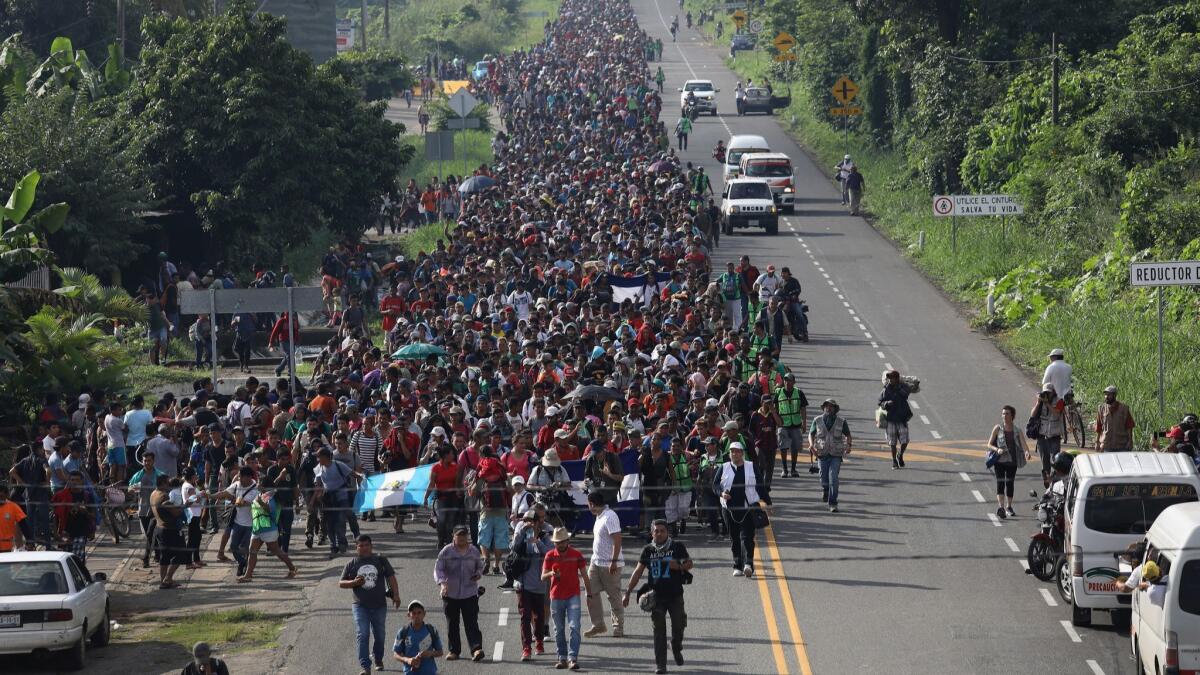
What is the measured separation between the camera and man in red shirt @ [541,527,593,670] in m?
18.1

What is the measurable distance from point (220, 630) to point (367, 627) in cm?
320

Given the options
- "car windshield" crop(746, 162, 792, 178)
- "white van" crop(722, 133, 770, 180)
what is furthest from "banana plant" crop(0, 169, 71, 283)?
"white van" crop(722, 133, 770, 180)

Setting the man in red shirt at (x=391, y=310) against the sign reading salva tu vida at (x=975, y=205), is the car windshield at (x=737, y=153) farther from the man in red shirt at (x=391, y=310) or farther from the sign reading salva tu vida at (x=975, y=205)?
the man in red shirt at (x=391, y=310)

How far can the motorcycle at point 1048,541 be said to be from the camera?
2072 centimetres

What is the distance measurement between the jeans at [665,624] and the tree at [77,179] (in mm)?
24191

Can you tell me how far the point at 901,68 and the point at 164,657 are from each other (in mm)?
40551

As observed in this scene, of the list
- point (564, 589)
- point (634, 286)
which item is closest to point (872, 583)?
point (564, 589)

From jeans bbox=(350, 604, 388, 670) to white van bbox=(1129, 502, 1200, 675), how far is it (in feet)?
23.5

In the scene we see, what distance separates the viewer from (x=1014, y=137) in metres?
47.5

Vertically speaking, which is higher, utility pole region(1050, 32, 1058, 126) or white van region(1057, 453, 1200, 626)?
utility pole region(1050, 32, 1058, 126)

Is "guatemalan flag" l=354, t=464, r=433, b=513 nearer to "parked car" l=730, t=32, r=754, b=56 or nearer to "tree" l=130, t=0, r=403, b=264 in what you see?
"tree" l=130, t=0, r=403, b=264

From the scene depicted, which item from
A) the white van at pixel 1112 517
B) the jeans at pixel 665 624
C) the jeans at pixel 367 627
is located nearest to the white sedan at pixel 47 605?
the jeans at pixel 367 627

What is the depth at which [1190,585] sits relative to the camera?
1602 centimetres

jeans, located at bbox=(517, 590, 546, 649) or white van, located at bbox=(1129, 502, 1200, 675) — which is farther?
jeans, located at bbox=(517, 590, 546, 649)
